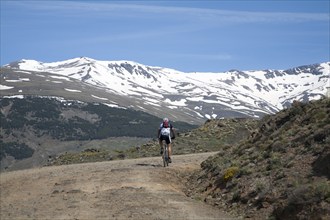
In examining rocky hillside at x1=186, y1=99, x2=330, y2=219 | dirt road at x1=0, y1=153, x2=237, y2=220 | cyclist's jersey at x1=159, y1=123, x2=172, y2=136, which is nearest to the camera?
rocky hillside at x1=186, y1=99, x2=330, y2=219

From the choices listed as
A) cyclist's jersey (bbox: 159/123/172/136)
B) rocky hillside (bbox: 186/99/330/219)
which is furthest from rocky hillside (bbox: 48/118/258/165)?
→ rocky hillside (bbox: 186/99/330/219)

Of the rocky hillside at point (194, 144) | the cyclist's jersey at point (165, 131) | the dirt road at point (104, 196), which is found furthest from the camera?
the rocky hillside at point (194, 144)

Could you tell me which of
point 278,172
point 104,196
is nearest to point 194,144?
point 104,196

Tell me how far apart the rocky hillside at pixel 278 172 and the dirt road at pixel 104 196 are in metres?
0.93

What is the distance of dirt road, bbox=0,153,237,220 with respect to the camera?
13.8 meters

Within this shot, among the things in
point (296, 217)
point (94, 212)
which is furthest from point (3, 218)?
point (296, 217)

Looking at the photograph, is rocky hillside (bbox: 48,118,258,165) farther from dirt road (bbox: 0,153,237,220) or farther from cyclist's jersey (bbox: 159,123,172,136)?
dirt road (bbox: 0,153,237,220)

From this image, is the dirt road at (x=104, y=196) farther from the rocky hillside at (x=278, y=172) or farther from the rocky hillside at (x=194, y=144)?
the rocky hillside at (x=194, y=144)

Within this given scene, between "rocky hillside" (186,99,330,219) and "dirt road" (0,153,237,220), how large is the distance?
930mm

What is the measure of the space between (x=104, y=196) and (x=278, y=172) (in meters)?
5.62

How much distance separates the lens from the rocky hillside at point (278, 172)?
489 inches

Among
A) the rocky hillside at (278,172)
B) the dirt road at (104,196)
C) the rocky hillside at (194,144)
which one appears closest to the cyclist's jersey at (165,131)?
the dirt road at (104,196)

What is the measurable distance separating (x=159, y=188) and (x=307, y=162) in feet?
17.1

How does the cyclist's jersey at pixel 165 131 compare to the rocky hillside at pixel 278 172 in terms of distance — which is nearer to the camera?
the rocky hillside at pixel 278 172
